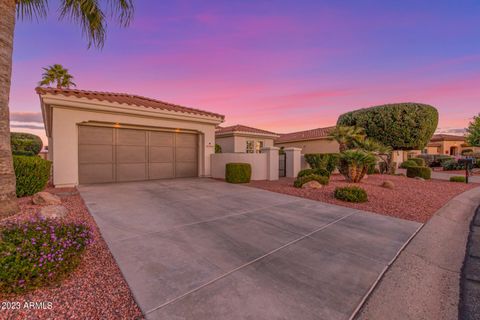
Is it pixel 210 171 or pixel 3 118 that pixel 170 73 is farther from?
pixel 3 118

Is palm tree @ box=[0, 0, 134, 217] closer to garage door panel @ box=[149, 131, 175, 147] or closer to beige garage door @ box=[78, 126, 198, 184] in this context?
beige garage door @ box=[78, 126, 198, 184]

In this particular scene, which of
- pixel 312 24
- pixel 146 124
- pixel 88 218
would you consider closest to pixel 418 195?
pixel 312 24

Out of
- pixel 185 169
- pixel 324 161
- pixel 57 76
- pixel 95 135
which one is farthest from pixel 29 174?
pixel 57 76

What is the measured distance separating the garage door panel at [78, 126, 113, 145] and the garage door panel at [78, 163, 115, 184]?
1.12 m

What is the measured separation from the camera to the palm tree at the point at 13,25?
14.2 ft

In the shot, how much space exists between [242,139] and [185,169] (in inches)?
304

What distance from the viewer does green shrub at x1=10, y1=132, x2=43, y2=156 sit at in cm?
2020

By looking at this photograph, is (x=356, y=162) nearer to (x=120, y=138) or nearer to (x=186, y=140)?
(x=186, y=140)

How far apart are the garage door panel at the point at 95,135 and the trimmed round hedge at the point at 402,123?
17641mm

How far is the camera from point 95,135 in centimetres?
981

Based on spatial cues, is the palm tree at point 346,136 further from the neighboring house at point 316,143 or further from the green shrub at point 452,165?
the green shrub at point 452,165

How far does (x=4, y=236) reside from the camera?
2.44 m

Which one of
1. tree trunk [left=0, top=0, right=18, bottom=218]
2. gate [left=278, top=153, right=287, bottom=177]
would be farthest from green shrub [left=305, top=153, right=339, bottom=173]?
tree trunk [left=0, top=0, right=18, bottom=218]

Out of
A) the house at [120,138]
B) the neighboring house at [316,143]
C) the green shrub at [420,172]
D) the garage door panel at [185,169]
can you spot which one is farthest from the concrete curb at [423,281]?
the neighboring house at [316,143]
